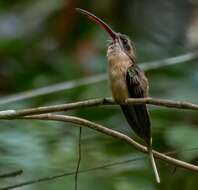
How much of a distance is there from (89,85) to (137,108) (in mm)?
1695

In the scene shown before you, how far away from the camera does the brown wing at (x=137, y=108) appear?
10.5 feet

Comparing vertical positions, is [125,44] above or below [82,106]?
above

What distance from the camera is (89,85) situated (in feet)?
16.2

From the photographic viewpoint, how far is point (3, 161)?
3854 mm

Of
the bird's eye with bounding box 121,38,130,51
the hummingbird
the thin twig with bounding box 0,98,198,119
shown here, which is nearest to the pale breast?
the hummingbird

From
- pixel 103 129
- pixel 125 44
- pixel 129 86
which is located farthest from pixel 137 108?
pixel 125 44

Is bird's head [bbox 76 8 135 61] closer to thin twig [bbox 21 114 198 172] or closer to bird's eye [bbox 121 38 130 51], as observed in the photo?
bird's eye [bbox 121 38 130 51]

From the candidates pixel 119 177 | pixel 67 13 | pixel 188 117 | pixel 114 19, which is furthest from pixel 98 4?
pixel 119 177

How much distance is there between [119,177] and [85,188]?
199 millimetres

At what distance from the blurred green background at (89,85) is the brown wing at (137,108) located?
22 centimetres

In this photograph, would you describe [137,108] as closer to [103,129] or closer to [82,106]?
[103,129]

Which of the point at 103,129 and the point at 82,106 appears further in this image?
the point at 103,129

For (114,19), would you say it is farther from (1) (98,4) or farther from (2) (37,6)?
(2) (37,6)

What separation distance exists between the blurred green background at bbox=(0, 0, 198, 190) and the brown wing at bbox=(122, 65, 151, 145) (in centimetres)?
22
